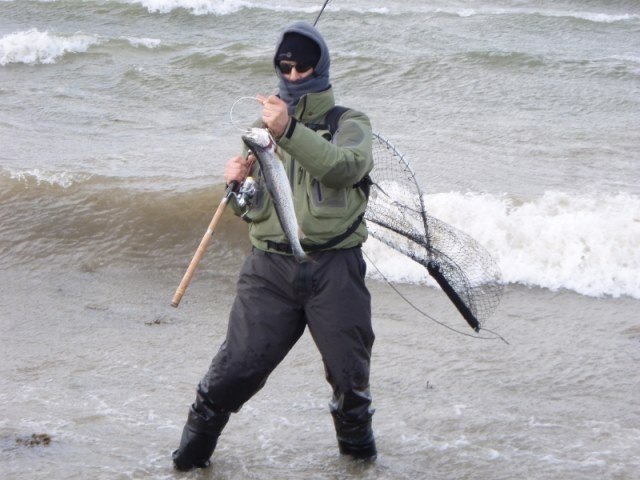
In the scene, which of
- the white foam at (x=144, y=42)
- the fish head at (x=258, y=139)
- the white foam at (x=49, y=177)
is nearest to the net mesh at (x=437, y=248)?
the fish head at (x=258, y=139)

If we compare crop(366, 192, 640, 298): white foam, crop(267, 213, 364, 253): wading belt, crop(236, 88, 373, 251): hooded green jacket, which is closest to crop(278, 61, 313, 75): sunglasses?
crop(236, 88, 373, 251): hooded green jacket

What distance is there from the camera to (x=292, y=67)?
4223 millimetres

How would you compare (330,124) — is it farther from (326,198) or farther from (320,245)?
(320,245)

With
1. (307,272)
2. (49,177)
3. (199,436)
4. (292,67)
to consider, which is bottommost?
(49,177)

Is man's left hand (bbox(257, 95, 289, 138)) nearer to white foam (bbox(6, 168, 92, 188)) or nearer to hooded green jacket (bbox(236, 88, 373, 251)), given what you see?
hooded green jacket (bbox(236, 88, 373, 251))

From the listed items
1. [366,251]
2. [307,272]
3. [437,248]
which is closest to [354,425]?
[307,272]

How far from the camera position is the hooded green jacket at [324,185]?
402cm

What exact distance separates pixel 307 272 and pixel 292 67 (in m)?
0.89

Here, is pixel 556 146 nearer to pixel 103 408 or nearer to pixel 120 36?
pixel 103 408

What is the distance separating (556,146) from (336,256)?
821cm

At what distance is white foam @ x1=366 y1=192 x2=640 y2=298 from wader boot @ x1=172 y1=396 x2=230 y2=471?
3893 mm

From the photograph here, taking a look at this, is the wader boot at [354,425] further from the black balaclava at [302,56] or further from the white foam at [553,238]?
the white foam at [553,238]

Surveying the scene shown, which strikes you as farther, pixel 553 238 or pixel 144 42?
pixel 144 42

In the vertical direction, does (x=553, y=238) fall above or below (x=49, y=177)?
below
